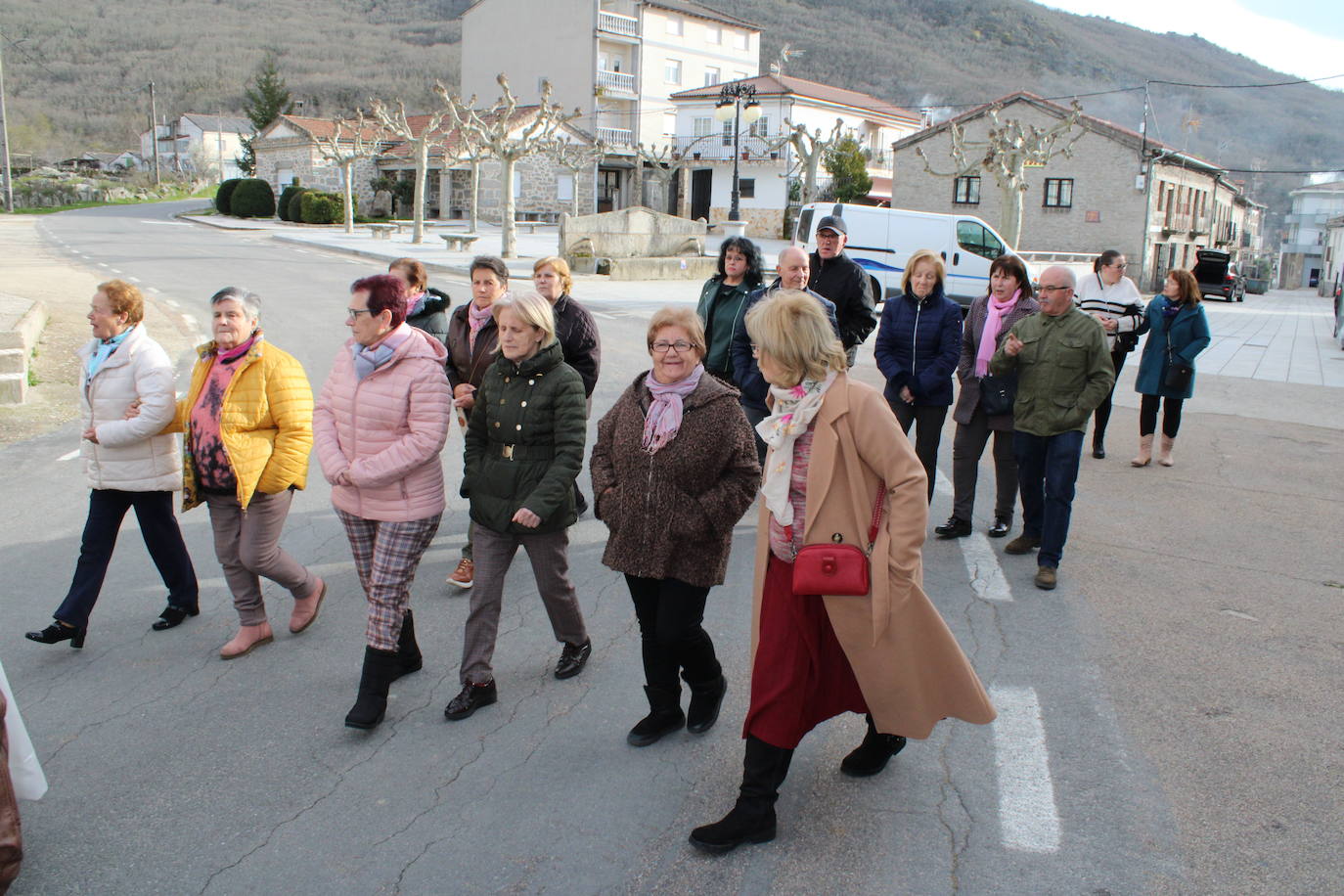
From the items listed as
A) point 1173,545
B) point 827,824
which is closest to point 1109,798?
point 827,824

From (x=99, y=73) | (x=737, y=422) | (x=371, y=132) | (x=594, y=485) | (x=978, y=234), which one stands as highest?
(x=99, y=73)

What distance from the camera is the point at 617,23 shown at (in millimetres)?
61250

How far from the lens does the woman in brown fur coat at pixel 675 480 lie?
11.9 feet

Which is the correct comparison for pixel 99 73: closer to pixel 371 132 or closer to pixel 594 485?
pixel 371 132

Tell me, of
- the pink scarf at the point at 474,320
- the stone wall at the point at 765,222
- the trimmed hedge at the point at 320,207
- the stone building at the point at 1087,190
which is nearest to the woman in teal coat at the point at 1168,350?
the pink scarf at the point at 474,320

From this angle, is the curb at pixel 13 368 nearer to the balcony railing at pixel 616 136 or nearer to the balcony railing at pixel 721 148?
the balcony railing at pixel 721 148

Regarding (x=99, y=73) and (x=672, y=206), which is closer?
(x=672, y=206)

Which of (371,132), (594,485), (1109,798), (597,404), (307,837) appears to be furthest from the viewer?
(371,132)

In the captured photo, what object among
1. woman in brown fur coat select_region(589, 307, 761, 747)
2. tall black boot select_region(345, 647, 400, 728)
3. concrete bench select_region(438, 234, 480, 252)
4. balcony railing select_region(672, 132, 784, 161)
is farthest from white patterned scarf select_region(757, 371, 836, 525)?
balcony railing select_region(672, 132, 784, 161)

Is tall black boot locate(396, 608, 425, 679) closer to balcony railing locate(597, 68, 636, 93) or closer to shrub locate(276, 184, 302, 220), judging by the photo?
shrub locate(276, 184, 302, 220)

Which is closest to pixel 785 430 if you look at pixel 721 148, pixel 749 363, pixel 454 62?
pixel 749 363

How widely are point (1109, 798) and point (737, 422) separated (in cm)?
182

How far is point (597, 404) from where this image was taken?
10.3 meters

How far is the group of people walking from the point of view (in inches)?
125
